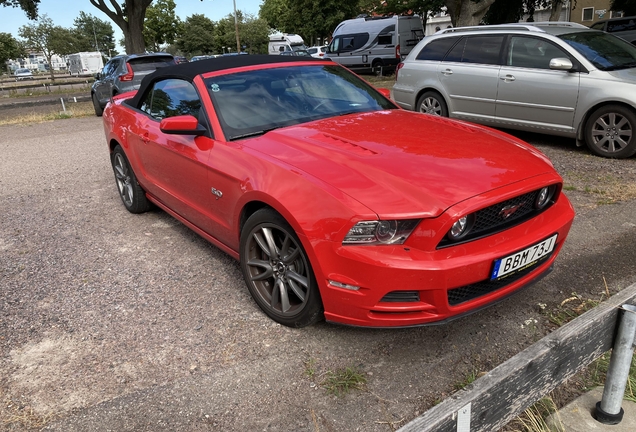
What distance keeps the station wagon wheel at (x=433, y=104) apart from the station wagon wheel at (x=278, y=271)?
19.9ft

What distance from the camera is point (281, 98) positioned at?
3.78m

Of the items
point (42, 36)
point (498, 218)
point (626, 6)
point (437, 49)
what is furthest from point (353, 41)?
point (42, 36)

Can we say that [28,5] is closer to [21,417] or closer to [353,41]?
[353,41]

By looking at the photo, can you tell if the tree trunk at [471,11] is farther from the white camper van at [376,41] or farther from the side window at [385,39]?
the side window at [385,39]

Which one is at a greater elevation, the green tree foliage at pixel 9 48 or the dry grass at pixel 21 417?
the green tree foliage at pixel 9 48

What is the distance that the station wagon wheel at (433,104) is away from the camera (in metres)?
8.38

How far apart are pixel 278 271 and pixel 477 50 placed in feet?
20.8

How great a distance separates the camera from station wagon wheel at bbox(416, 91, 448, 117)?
330 inches

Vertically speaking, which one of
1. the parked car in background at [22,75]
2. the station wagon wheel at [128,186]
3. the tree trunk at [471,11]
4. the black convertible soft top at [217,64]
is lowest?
the parked car in background at [22,75]

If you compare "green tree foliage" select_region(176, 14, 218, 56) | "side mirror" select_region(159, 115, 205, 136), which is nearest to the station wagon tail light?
"side mirror" select_region(159, 115, 205, 136)

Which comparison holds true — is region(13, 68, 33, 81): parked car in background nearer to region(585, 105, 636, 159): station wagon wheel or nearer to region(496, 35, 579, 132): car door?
region(496, 35, 579, 132): car door

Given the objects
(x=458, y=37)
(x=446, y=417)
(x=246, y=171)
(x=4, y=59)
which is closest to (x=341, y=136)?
(x=246, y=171)

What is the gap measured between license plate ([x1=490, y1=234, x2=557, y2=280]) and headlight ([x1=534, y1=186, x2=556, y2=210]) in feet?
0.64

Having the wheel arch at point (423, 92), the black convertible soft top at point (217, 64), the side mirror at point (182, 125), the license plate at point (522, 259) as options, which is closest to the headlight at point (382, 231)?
the license plate at point (522, 259)
